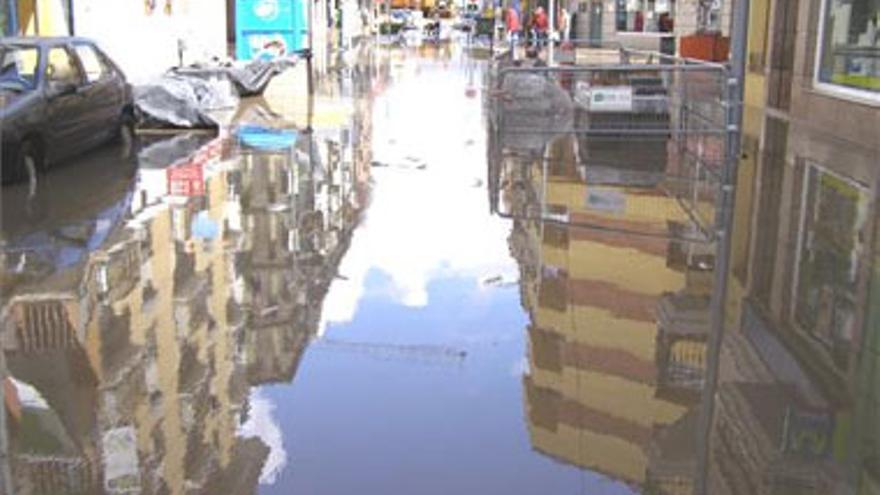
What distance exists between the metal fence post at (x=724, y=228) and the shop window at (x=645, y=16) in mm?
26841

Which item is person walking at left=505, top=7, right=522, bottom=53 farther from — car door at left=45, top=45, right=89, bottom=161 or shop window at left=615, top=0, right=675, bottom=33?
car door at left=45, top=45, right=89, bottom=161

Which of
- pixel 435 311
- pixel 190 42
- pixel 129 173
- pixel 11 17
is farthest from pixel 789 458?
pixel 190 42

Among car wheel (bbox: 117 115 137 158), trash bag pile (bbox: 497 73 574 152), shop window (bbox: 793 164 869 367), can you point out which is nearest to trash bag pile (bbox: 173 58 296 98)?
car wheel (bbox: 117 115 137 158)

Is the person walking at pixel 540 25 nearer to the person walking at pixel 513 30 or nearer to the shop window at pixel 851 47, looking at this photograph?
the person walking at pixel 513 30

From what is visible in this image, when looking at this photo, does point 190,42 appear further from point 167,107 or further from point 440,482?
point 440,482

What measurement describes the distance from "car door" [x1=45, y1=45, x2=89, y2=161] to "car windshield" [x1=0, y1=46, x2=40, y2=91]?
0.16m

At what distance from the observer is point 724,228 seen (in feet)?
30.6

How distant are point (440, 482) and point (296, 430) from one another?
2.82 feet

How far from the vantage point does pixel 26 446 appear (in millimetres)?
4781

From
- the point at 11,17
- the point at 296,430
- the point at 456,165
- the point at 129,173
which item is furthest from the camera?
the point at 11,17

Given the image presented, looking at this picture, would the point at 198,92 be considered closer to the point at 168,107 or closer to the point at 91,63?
the point at 168,107

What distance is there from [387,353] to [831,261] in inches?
143

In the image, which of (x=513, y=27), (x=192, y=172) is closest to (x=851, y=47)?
(x=192, y=172)

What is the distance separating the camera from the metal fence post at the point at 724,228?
502 cm
